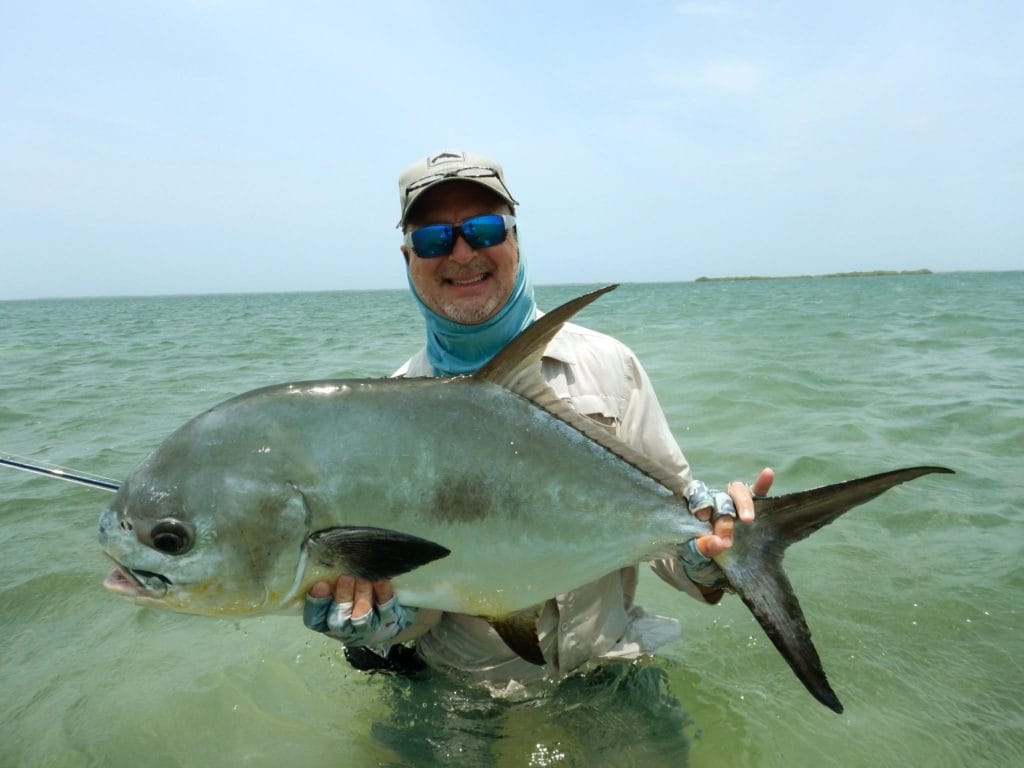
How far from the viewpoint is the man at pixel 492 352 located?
2432 mm

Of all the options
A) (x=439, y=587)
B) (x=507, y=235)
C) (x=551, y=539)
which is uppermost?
(x=507, y=235)

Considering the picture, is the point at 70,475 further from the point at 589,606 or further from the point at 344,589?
the point at 589,606

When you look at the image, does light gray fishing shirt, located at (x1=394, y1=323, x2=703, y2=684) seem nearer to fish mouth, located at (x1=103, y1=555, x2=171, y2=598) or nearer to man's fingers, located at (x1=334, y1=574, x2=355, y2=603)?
man's fingers, located at (x1=334, y1=574, x2=355, y2=603)

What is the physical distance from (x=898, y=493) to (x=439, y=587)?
473 centimetres

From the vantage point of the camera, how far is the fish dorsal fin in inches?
73.3

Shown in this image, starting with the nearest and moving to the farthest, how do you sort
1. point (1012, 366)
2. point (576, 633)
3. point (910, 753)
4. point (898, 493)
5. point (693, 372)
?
point (576, 633), point (910, 753), point (898, 493), point (1012, 366), point (693, 372)

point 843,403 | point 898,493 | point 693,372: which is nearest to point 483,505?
point 898,493

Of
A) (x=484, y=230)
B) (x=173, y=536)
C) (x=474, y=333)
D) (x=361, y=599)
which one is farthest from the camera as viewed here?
(x=474, y=333)

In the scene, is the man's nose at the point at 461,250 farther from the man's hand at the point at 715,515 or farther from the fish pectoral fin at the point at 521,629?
the fish pectoral fin at the point at 521,629

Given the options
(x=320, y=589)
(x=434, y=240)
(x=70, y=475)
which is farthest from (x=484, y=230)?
(x=70, y=475)

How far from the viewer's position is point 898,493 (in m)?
5.38

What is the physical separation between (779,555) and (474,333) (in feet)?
4.13

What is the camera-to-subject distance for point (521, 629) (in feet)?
6.57

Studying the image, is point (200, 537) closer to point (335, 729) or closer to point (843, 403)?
point (335, 729)
